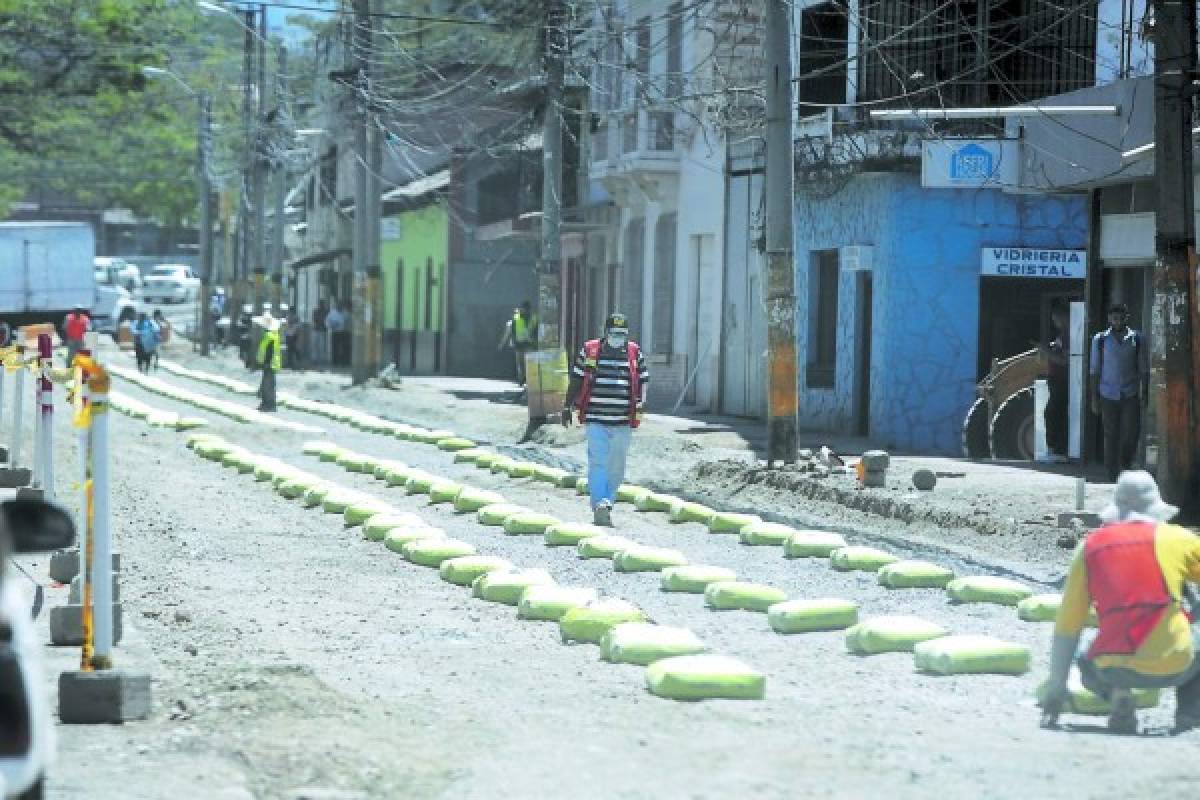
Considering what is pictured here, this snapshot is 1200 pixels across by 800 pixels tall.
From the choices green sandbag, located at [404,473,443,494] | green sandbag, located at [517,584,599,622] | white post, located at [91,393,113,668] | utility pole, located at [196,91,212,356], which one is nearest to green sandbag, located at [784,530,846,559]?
green sandbag, located at [517,584,599,622]

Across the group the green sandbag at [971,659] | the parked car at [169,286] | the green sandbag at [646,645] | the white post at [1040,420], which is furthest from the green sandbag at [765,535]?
the parked car at [169,286]

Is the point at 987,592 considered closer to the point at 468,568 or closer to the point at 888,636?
the point at 888,636

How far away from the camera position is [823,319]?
3462cm

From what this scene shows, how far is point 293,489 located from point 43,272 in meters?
44.1

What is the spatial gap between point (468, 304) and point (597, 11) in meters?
16.5

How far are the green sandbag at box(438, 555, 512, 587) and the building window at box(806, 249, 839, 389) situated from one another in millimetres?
18675

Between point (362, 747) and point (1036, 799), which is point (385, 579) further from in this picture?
point (1036, 799)

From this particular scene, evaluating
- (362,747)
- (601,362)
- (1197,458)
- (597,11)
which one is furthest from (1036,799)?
(597,11)

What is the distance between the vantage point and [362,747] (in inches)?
352

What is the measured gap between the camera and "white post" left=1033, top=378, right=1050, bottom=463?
86.6 feet

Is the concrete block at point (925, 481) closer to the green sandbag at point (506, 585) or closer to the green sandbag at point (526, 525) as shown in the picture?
the green sandbag at point (526, 525)

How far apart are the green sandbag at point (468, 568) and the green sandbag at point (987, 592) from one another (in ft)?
9.26

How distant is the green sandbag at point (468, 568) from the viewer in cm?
1505

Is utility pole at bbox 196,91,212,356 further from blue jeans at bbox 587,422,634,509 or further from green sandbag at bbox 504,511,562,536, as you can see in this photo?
green sandbag at bbox 504,511,562,536
